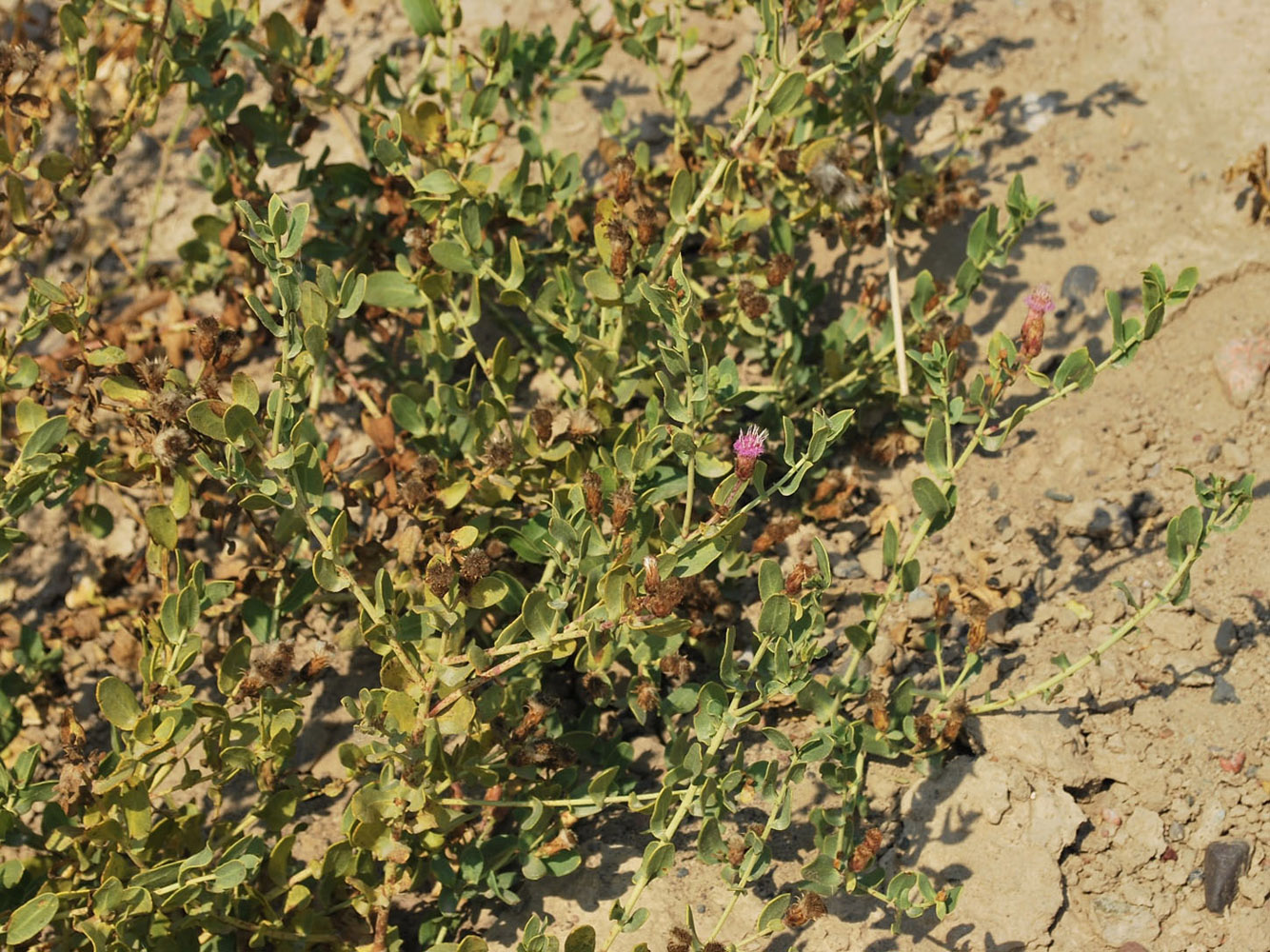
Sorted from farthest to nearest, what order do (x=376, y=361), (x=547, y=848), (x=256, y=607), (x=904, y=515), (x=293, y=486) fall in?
(x=376, y=361), (x=904, y=515), (x=256, y=607), (x=547, y=848), (x=293, y=486)

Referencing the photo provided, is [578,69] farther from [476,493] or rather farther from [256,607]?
[256,607]

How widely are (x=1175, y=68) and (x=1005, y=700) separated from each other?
2303 millimetres

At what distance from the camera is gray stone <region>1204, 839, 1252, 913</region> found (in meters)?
2.71

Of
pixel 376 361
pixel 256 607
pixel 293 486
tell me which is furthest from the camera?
pixel 376 361

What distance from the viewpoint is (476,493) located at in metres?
3.18

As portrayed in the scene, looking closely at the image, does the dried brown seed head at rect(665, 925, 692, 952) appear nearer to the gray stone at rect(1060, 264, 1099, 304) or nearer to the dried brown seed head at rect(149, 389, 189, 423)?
the dried brown seed head at rect(149, 389, 189, 423)

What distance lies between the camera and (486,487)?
313 centimetres

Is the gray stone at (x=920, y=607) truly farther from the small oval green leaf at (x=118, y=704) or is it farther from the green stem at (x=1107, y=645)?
the small oval green leaf at (x=118, y=704)

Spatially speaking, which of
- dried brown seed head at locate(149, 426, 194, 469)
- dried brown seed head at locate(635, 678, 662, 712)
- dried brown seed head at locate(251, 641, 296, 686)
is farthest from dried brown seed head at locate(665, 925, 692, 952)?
dried brown seed head at locate(149, 426, 194, 469)

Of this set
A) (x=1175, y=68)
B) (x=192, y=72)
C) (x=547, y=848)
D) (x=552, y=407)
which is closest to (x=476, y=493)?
(x=552, y=407)

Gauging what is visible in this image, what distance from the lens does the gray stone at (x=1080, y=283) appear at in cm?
371

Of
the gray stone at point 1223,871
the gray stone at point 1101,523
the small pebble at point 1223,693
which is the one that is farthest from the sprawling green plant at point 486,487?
the gray stone at point 1223,871

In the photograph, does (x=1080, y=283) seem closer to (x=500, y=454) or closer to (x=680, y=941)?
(x=500, y=454)

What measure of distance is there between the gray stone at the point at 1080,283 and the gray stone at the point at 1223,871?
1637 mm
